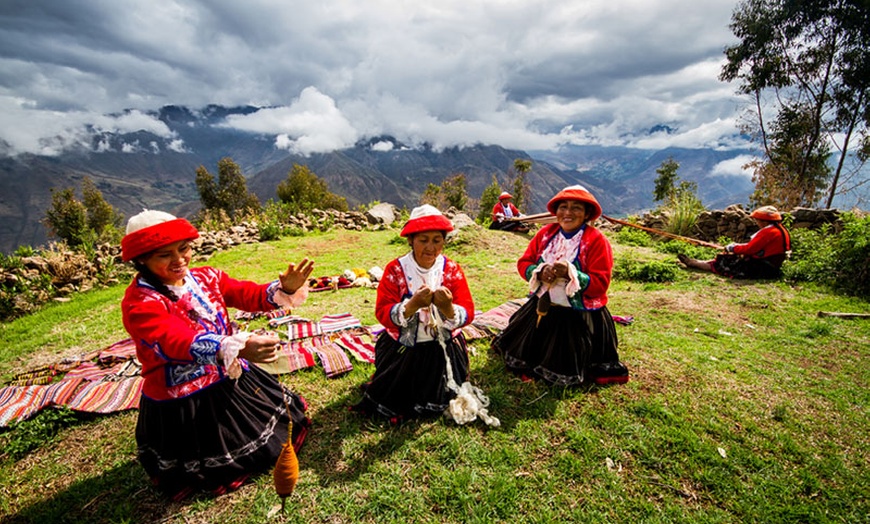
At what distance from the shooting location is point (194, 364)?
104 inches

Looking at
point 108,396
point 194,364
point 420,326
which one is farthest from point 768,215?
point 108,396

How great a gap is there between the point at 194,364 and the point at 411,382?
1862 millimetres

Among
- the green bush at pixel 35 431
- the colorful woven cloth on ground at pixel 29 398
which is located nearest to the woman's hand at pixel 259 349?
the green bush at pixel 35 431

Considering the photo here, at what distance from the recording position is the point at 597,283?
372 centimetres

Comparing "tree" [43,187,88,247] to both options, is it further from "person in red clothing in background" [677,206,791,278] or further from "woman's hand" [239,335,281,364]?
"person in red clothing in background" [677,206,791,278]

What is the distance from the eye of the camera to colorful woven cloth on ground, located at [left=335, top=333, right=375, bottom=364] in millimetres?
4790

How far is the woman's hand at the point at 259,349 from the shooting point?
2.38 metres

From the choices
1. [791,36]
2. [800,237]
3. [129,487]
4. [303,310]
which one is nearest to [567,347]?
[129,487]

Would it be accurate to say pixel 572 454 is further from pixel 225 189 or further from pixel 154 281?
pixel 225 189

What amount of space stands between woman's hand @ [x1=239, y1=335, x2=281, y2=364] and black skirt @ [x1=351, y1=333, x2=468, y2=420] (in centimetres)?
137

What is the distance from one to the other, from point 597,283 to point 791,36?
21.8m

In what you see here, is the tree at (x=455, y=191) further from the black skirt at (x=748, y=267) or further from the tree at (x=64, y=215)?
the tree at (x=64, y=215)

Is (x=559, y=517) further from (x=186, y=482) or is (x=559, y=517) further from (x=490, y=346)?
(x=186, y=482)

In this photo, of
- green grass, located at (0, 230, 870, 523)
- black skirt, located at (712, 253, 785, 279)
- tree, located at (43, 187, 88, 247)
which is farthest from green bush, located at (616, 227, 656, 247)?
tree, located at (43, 187, 88, 247)
